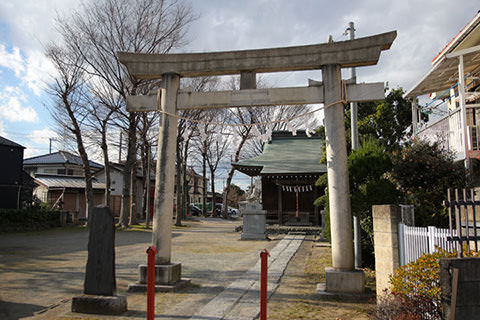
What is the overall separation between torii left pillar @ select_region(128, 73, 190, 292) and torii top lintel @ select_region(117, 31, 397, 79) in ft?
1.12

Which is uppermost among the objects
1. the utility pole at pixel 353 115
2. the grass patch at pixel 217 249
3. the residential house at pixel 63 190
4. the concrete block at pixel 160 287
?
the utility pole at pixel 353 115

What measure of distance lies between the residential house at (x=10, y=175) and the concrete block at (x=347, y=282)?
80.3 feet

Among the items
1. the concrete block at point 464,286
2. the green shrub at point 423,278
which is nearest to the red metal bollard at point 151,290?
the green shrub at point 423,278

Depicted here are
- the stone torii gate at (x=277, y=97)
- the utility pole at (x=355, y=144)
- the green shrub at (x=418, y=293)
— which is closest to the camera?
the green shrub at (x=418, y=293)

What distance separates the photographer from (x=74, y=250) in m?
12.8

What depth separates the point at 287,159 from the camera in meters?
24.0

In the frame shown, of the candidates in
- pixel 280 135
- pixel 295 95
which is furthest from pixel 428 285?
pixel 280 135

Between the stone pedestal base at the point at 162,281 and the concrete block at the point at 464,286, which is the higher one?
the concrete block at the point at 464,286

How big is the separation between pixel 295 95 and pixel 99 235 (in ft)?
14.7

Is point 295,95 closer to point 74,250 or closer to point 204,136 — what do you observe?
point 204,136

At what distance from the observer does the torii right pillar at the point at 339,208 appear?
6.40 m

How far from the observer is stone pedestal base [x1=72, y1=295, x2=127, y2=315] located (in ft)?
17.9

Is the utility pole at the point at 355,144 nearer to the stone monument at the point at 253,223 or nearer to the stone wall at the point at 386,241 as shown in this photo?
the stone wall at the point at 386,241

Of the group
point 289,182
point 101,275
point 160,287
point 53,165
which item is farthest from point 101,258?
Answer: point 53,165
